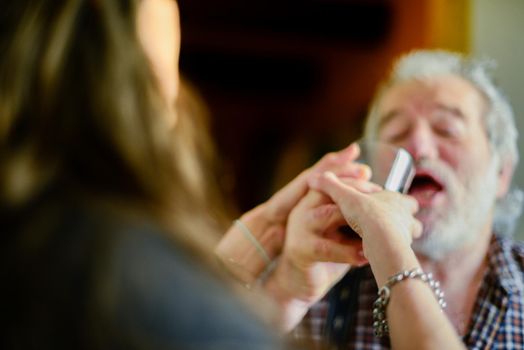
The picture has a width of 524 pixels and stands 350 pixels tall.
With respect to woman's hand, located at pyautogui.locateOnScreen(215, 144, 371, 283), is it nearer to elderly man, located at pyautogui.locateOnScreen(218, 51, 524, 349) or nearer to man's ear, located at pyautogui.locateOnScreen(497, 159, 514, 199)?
elderly man, located at pyautogui.locateOnScreen(218, 51, 524, 349)

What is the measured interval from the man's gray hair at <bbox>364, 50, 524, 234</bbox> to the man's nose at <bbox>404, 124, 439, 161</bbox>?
0.28ft

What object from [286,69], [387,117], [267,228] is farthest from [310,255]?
[286,69]

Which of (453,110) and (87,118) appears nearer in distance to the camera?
(87,118)

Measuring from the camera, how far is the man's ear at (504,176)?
3.32ft

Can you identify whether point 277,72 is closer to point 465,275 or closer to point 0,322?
point 465,275

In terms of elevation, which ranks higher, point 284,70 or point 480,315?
point 284,70

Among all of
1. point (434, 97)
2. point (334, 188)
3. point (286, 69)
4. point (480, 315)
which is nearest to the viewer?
point (334, 188)

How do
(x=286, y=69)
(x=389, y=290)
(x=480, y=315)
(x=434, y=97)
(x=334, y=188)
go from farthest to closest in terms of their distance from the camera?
(x=286, y=69) < (x=434, y=97) < (x=480, y=315) < (x=334, y=188) < (x=389, y=290)

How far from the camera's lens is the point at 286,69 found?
2.00 metres

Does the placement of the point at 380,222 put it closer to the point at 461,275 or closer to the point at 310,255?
the point at 310,255

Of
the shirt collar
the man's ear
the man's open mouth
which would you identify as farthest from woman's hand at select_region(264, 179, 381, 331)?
the man's ear

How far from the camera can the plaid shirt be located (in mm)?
850

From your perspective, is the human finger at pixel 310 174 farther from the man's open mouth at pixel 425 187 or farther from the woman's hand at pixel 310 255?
the man's open mouth at pixel 425 187

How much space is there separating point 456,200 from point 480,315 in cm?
16
